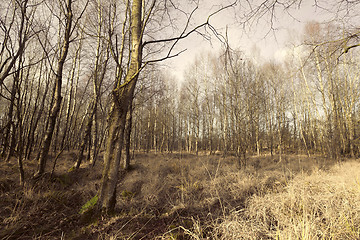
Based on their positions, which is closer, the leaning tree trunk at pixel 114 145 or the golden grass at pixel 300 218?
the golden grass at pixel 300 218

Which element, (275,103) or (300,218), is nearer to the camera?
(300,218)

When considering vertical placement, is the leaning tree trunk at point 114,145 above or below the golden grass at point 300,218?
above

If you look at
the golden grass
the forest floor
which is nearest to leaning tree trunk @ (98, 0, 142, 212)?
the forest floor

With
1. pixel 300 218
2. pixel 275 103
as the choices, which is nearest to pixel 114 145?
pixel 300 218

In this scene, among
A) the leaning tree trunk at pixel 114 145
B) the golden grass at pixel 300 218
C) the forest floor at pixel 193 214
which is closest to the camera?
the golden grass at pixel 300 218

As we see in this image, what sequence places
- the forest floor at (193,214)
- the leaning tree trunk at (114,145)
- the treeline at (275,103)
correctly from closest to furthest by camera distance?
the forest floor at (193,214) → the leaning tree trunk at (114,145) → the treeline at (275,103)

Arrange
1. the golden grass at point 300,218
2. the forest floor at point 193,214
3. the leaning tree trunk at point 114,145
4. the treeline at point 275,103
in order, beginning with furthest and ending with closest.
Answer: the treeline at point 275,103 < the leaning tree trunk at point 114,145 < the forest floor at point 193,214 < the golden grass at point 300,218

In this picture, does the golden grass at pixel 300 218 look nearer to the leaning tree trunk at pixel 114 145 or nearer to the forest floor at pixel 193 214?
the forest floor at pixel 193 214

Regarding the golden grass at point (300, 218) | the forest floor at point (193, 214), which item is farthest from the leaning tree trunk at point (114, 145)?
the golden grass at point (300, 218)

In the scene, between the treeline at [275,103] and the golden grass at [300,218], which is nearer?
→ the golden grass at [300,218]

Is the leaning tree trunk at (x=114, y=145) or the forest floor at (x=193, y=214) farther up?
the leaning tree trunk at (x=114, y=145)

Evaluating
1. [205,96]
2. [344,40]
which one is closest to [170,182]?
[344,40]

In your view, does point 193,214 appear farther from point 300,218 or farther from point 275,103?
point 275,103

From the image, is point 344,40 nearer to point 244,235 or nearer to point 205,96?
point 244,235
